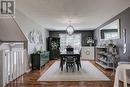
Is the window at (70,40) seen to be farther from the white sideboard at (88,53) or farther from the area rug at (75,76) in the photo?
the area rug at (75,76)

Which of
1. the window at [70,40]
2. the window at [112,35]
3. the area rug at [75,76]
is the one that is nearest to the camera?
the area rug at [75,76]

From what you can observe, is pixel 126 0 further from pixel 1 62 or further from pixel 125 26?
pixel 1 62

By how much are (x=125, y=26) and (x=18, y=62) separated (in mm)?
3929

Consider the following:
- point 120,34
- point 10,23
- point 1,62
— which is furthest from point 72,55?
point 1,62

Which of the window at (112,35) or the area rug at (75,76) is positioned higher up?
the window at (112,35)

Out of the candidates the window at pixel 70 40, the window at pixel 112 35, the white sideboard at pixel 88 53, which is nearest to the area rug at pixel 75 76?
the window at pixel 112 35

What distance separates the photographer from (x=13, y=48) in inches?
237

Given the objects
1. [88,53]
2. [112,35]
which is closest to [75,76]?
[112,35]

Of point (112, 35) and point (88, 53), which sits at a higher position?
point (112, 35)

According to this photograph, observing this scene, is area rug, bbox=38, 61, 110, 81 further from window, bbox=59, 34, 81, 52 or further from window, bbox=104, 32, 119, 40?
window, bbox=59, 34, 81, 52

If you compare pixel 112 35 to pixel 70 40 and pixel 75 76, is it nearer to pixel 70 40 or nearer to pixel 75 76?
pixel 75 76

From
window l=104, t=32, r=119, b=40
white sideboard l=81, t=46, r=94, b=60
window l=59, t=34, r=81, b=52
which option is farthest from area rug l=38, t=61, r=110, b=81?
window l=59, t=34, r=81, b=52

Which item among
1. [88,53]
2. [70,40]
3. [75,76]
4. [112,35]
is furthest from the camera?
[70,40]

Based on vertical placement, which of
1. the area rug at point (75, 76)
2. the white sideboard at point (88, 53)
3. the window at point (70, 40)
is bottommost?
the area rug at point (75, 76)
